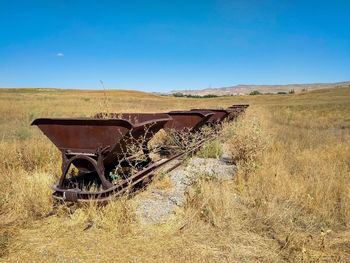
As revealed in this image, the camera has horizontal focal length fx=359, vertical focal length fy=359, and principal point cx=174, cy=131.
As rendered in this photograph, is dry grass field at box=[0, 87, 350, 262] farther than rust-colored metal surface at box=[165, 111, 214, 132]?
No

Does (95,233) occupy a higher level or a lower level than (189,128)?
lower

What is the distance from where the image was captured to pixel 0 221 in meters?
5.02

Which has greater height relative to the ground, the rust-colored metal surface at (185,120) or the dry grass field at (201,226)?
the rust-colored metal surface at (185,120)

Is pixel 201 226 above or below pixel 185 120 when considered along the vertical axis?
below

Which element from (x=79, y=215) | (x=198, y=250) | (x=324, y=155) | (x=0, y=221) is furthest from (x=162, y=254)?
(x=324, y=155)

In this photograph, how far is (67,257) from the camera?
4.05 m

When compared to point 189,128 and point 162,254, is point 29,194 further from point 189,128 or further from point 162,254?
point 189,128

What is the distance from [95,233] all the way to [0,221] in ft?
4.72

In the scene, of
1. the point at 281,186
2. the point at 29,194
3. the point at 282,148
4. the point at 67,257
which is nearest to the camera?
the point at 67,257

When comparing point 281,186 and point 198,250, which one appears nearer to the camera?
point 198,250

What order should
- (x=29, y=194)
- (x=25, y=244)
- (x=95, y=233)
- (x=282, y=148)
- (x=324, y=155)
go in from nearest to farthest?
1. (x=25, y=244)
2. (x=95, y=233)
3. (x=29, y=194)
4. (x=324, y=155)
5. (x=282, y=148)

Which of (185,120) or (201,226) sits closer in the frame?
(201,226)

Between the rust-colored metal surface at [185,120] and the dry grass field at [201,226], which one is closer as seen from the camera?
the dry grass field at [201,226]

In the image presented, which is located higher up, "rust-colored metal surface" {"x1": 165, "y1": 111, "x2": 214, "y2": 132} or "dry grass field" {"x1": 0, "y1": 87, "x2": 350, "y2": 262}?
"rust-colored metal surface" {"x1": 165, "y1": 111, "x2": 214, "y2": 132}
